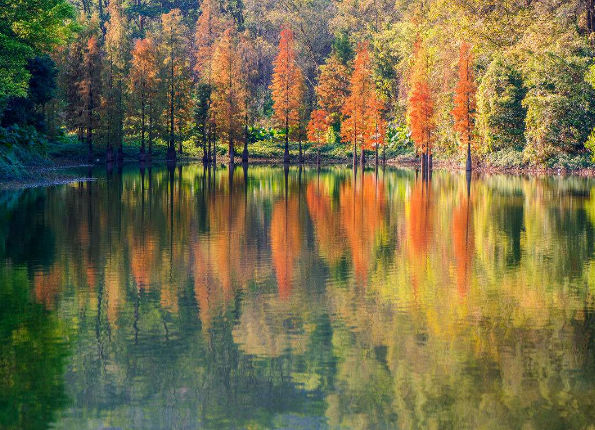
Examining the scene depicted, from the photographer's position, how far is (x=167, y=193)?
3278 cm

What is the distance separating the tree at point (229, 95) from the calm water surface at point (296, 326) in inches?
1948

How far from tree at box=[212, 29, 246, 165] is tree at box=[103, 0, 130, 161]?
27.9 feet

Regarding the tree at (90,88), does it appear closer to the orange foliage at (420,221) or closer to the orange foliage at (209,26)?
the orange foliage at (209,26)

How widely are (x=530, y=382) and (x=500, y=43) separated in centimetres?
5146

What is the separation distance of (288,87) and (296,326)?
6284 centimetres

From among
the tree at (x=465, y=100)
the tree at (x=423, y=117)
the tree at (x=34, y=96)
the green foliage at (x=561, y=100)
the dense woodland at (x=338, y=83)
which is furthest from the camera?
the tree at (x=423, y=117)

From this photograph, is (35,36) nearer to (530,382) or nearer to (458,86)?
(458,86)

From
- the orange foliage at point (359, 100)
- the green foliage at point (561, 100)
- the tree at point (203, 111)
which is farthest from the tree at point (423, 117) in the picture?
the tree at point (203, 111)

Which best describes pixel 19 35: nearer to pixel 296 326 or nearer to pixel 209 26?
pixel 296 326

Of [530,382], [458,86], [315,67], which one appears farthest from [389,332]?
[315,67]

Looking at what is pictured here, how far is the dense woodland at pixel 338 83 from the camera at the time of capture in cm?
4875

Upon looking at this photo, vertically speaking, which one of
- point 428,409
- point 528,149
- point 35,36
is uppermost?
point 35,36

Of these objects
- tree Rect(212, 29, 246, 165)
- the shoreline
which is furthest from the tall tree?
the shoreline

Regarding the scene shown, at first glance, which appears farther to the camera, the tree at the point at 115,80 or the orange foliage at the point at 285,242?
the tree at the point at 115,80
